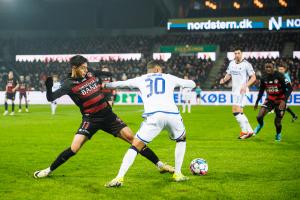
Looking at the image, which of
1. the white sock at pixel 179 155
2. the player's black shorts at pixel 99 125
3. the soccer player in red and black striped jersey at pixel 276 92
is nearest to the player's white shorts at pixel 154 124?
the white sock at pixel 179 155

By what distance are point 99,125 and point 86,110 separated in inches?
14.6

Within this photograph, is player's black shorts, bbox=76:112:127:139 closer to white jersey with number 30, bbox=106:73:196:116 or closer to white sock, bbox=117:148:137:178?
white jersey with number 30, bbox=106:73:196:116

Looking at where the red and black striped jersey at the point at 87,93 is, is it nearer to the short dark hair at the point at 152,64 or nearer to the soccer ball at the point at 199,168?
the short dark hair at the point at 152,64

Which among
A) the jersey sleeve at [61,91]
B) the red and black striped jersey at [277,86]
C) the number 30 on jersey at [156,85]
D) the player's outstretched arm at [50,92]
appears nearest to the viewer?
the number 30 on jersey at [156,85]

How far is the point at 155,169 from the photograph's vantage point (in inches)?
404

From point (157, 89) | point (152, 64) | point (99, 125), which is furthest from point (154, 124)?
point (99, 125)

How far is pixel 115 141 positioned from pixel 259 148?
4666mm

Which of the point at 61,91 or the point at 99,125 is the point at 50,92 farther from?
the point at 99,125

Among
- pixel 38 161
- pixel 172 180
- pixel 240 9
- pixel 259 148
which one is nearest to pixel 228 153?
pixel 259 148

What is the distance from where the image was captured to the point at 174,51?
51156 millimetres

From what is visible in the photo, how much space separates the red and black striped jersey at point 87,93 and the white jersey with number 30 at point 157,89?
65cm

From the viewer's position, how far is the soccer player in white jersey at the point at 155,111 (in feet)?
28.0

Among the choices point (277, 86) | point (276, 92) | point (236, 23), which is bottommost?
point (276, 92)

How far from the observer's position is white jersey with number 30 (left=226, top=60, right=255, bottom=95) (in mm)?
15789
